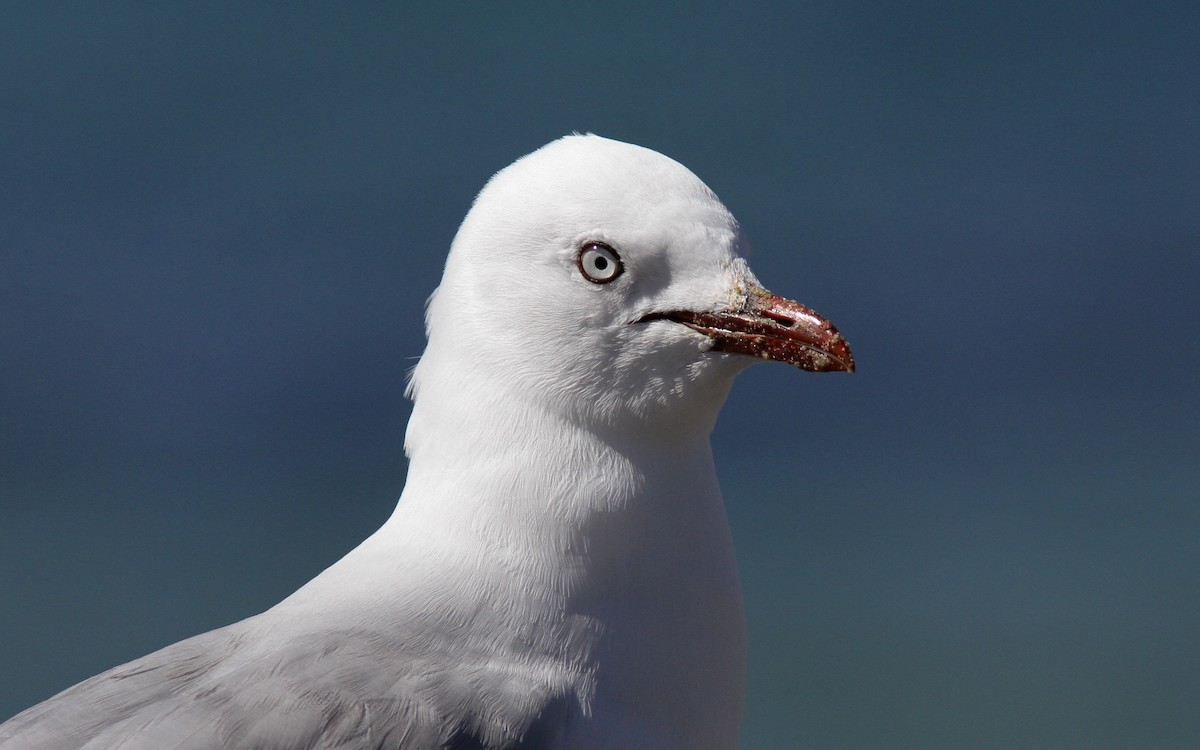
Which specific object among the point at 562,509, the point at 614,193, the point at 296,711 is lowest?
the point at 296,711

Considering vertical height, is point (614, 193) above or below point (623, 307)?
above

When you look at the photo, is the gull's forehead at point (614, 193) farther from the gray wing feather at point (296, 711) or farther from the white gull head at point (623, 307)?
the gray wing feather at point (296, 711)

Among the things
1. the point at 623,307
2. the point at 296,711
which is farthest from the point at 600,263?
the point at 296,711

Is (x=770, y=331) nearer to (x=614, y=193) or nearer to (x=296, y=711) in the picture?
(x=614, y=193)

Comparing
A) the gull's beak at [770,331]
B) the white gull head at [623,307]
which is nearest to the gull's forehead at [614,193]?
the white gull head at [623,307]

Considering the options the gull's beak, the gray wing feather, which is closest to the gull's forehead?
the gull's beak

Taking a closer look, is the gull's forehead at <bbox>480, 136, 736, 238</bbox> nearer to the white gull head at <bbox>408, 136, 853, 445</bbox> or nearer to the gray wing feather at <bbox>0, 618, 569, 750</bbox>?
the white gull head at <bbox>408, 136, 853, 445</bbox>

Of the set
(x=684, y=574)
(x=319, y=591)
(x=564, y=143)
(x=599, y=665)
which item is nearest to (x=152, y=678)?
(x=319, y=591)
